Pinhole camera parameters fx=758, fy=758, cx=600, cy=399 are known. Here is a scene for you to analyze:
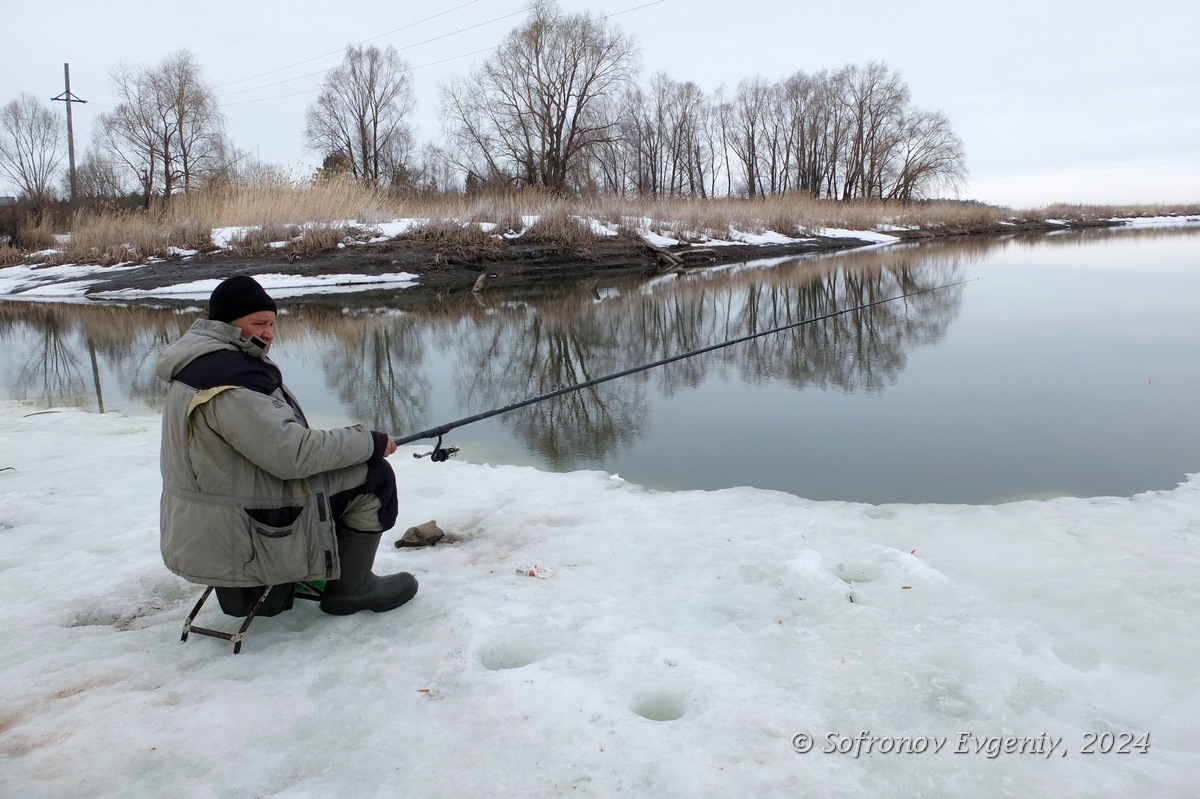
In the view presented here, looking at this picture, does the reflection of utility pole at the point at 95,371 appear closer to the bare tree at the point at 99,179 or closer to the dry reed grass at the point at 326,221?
the dry reed grass at the point at 326,221

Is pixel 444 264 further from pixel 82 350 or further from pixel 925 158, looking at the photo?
pixel 925 158

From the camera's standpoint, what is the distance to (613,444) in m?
5.20

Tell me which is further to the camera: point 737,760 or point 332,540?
point 332,540

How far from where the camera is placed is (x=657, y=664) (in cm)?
229

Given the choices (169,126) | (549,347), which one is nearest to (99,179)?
(169,126)

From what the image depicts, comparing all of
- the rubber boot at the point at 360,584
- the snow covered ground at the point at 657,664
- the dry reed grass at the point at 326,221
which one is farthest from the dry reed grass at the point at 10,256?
the rubber boot at the point at 360,584

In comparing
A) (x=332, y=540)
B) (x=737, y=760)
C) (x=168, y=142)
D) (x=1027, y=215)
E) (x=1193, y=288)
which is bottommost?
(x=737, y=760)

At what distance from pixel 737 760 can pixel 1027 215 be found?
5062 centimetres

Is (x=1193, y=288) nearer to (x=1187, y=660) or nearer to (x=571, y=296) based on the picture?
(x=571, y=296)

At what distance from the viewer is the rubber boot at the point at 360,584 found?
2502 millimetres

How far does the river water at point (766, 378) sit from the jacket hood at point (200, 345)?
8.38 ft

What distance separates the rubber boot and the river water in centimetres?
195

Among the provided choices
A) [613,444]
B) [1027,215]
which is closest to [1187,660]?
[613,444]

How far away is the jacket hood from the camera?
2209 millimetres
